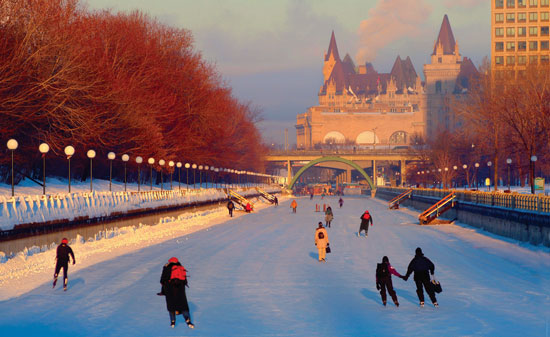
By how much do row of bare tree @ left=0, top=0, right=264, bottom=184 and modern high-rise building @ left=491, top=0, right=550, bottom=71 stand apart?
67.9 m

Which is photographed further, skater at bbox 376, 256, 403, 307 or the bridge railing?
the bridge railing

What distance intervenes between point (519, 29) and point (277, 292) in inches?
4923

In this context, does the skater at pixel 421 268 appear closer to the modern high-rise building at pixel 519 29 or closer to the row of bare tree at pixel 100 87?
the row of bare tree at pixel 100 87

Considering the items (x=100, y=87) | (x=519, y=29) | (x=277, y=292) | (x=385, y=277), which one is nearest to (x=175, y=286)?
(x=385, y=277)

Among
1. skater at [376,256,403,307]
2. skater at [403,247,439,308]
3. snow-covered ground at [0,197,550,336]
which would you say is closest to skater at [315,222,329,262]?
snow-covered ground at [0,197,550,336]

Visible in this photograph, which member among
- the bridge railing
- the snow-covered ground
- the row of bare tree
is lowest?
the snow-covered ground

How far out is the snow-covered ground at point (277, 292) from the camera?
1492cm

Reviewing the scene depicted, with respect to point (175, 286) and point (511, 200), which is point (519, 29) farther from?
point (175, 286)

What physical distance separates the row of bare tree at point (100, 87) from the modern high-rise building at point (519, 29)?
223ft

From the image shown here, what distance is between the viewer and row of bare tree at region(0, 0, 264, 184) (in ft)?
122

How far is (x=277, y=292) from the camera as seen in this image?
1944cm

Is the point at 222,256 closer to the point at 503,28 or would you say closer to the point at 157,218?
the point at 157,218

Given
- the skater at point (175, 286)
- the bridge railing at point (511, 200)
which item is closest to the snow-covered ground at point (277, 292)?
the skater at point (175, 286)

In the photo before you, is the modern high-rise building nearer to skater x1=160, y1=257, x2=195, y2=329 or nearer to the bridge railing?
the bridge railing
